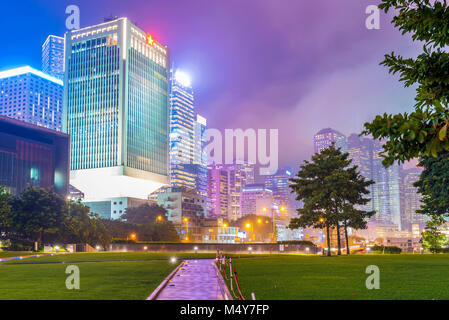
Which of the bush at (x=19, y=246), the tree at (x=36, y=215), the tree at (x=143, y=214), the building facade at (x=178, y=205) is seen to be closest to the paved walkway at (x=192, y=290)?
the tree at (x=36, y=215)

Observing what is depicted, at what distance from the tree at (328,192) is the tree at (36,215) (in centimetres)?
4321

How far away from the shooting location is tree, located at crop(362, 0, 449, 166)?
806 cm

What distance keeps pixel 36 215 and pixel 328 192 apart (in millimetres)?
49468

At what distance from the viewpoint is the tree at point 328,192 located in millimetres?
58750

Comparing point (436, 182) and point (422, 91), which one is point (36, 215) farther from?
point (422, 91)

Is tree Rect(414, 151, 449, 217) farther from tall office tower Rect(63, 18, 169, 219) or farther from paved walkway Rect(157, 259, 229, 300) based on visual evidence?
tall office tower Rect(63, 18, 169, 219)

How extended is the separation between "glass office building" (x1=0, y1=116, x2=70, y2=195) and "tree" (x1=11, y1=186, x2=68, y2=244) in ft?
210

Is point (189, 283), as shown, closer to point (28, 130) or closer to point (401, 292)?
point (401, 292)

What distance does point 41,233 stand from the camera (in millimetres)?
77875

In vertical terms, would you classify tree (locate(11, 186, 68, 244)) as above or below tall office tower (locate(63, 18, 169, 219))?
below

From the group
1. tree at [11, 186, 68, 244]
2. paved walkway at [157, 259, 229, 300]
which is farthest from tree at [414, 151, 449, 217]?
tree at [11, 186, 68, 244]

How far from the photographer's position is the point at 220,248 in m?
75.4

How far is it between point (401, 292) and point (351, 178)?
47.3 metres
